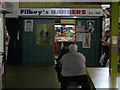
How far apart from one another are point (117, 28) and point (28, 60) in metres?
7.44

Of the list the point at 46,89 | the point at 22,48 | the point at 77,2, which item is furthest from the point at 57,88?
the point at 22,48

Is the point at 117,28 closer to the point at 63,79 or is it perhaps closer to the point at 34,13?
the point at 63,79

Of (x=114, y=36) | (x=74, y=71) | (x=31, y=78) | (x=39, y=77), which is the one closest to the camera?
(x=114, y=36)

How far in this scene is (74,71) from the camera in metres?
5.33

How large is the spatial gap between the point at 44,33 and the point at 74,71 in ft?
22.9

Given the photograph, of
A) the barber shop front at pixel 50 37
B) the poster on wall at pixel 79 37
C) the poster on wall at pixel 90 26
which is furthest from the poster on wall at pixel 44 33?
the poster on wall at pixel 90 26

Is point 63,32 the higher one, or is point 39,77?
point 63,32

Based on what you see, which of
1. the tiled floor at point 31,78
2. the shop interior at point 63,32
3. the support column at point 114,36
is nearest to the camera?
the support column at point 114,36

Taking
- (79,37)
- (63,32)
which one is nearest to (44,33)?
(63,32)

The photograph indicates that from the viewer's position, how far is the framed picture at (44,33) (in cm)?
1207

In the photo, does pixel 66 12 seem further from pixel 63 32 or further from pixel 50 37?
pixel 63 32

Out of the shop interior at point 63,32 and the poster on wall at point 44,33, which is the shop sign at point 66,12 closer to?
the poster on wall at point 44,33

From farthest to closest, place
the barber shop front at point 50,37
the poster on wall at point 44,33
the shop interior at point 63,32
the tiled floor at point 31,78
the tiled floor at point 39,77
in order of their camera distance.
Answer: the shop interior at point 63,32, the poster on wall at point 44,33, the barber shop front at point 50,37, the tiled floor at point 31,78, the tiled floor at point 39,77

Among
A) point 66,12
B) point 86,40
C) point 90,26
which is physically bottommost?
point 86,40
